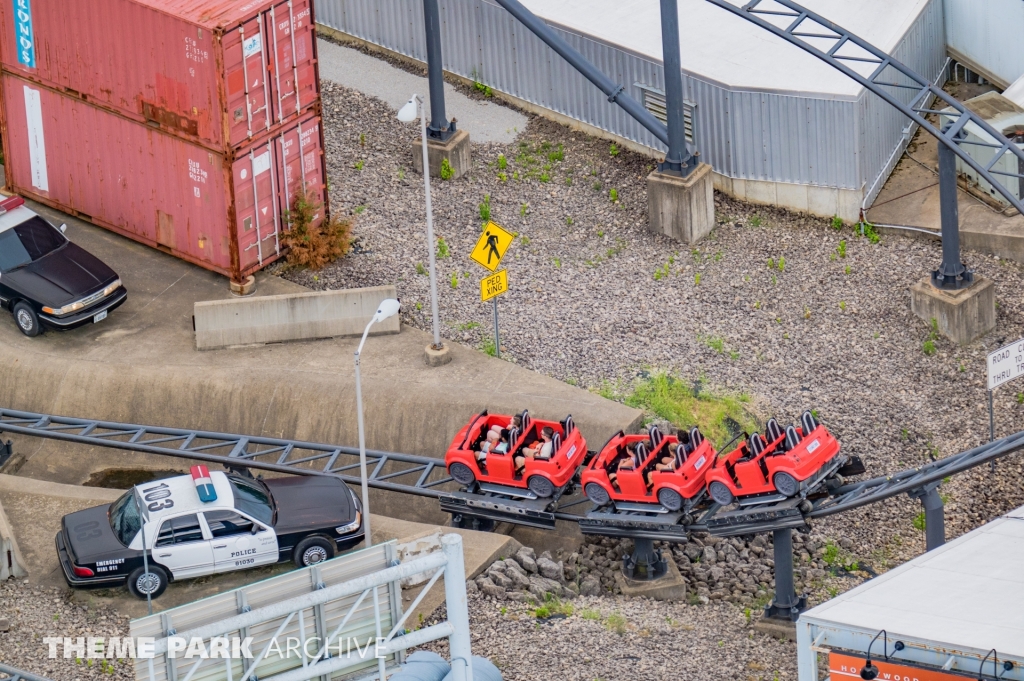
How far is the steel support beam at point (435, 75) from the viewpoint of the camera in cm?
3070

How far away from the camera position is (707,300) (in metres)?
29.1

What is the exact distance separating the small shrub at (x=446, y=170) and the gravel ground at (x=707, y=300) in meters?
0.29

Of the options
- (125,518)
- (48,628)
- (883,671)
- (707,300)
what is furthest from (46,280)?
(883,671)

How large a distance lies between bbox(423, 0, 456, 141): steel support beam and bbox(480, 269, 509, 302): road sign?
534 centimetres

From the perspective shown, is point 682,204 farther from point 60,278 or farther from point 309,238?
point 60,278

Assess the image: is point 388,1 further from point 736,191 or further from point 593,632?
point 593,632

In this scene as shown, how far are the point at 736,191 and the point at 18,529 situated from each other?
552 inches

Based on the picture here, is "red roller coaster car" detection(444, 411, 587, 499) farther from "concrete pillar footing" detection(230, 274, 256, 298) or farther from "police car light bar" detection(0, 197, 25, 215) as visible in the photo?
"police car light bar" detection(0, 197, 25, 215)

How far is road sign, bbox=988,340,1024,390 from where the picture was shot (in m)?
24.3

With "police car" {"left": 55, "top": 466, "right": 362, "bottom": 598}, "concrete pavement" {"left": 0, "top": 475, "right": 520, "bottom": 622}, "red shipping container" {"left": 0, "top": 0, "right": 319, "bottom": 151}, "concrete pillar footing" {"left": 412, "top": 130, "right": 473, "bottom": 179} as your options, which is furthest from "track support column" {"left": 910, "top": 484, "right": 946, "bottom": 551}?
"concrete pillar footing" {"left": 412, "top": 130, "right": 473, "bottom": 179}

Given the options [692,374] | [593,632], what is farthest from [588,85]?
[593,632]

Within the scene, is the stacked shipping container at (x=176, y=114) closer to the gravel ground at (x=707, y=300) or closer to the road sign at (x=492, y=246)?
the gravel ground at (x=707, y=300)

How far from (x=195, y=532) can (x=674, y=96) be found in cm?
1143

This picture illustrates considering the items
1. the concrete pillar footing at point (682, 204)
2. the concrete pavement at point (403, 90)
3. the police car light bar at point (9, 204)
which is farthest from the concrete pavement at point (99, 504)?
the concrete pavement at point (403, 90)
